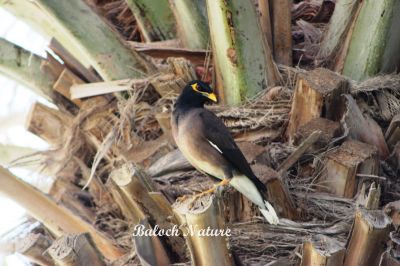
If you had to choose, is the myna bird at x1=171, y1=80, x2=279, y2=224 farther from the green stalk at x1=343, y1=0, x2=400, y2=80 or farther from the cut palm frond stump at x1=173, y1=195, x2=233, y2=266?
the green stalk at x1=343, y1=0, x2=400, y2=80

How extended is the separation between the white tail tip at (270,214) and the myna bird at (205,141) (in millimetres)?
67

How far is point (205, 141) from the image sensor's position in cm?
324

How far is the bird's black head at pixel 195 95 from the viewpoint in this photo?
3.30m

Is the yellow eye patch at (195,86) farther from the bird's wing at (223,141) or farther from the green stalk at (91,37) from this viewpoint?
the green stalk at (91,37)

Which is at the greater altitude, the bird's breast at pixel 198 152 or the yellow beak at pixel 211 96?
the yellow beak at pixel 211 96

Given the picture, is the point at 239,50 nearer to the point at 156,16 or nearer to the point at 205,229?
the point at 156,16

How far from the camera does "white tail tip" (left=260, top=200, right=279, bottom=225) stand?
116 inches

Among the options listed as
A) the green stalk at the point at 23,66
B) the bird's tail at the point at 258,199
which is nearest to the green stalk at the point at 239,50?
the bird's tail at the point at 258,199

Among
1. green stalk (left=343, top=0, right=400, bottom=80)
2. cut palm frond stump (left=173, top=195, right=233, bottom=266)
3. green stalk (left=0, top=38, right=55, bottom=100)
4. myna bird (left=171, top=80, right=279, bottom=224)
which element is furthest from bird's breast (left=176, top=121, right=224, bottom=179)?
green stalk (left=0, top=38, right=55, bottom=100)

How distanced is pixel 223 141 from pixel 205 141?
0.13 m

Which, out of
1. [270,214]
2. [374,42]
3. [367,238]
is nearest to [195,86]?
[270,214]

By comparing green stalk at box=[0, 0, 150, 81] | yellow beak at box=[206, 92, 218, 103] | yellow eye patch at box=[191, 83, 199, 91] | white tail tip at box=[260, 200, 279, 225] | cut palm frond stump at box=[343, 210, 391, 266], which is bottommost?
white tail tip at box=[260, 200, 279, 225]

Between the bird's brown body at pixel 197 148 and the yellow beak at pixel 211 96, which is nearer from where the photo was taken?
the bird's brown body at pixel 197 148

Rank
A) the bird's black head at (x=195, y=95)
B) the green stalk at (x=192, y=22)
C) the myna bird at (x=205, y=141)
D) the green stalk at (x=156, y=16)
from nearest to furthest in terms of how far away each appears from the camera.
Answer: the myna bird at (x=205, y=141) < the bird's black head at (x=195, y=95) < the green stalk at (x=192, y=22) < the green stalk at (x=156, y=16)
